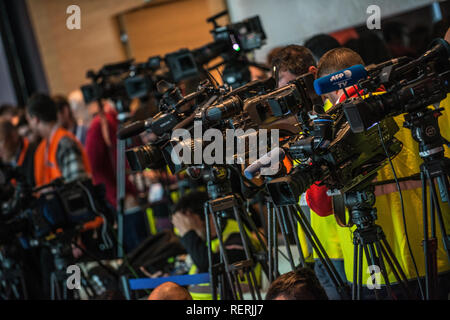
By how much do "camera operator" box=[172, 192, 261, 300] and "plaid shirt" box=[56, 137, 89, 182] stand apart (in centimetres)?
88

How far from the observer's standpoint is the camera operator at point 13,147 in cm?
404

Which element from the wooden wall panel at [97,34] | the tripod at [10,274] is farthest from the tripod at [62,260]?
the wooden wall panel at [97,34]

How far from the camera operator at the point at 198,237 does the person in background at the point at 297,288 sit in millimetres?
859

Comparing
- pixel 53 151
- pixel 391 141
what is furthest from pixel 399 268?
pixel 53 151

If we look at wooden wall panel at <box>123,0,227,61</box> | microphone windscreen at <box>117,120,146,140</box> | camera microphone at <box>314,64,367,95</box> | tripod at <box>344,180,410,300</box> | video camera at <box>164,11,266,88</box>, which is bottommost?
tripod at <box>344,180,410,300</box>

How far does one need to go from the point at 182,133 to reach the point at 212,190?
313 mm

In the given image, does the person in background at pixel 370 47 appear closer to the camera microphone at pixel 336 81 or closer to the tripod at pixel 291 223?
the tripod at pixel 291 223

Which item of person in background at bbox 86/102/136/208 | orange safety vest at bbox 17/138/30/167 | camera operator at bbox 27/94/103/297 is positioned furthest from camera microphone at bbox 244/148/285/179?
person in background at bbox 86/102/136/208

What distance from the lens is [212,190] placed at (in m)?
2.26

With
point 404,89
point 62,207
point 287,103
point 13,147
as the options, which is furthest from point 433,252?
point 13,147

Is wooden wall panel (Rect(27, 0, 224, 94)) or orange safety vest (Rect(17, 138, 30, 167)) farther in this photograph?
wooden wall panel (Rect(27, 0, 224, 94))

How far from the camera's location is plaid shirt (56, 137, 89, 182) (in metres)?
3.52

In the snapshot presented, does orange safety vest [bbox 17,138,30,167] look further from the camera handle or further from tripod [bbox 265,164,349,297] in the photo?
tripod [bbox 265,164,349,297]
